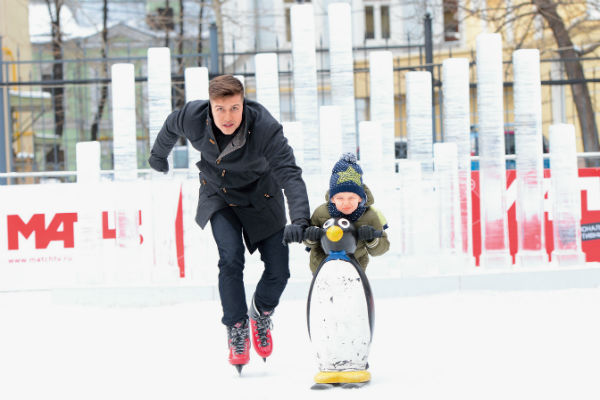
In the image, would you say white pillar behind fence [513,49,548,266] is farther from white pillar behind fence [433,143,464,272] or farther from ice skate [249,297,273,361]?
ice skate [249,297,273,361]

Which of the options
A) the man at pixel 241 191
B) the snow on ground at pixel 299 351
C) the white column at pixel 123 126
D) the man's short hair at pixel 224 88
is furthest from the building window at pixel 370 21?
the man's short hair at pixel 224 88

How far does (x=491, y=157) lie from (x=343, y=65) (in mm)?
1545

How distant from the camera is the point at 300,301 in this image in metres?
7.41

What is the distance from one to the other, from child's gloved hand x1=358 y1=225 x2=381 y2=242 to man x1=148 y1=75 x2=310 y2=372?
0.26 metres

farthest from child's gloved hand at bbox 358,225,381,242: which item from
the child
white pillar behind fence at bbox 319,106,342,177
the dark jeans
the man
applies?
white pillar behind fence at bbox 319,106,342,177

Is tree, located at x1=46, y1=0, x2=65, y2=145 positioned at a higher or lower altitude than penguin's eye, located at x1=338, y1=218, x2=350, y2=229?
higher

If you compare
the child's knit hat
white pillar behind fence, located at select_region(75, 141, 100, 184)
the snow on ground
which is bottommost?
the snow on ground

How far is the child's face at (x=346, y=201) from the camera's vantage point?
4.20 meters

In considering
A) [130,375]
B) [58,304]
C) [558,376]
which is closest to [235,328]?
[130,375]

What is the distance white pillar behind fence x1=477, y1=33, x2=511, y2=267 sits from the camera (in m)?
7.76

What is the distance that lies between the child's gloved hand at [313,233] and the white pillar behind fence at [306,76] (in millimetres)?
3708

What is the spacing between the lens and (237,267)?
14.5ft

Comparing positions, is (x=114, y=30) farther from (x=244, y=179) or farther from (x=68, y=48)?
(x=244, y=179)

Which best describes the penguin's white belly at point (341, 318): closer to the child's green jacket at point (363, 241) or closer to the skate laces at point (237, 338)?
the child's green jacket at point (363, 241)
